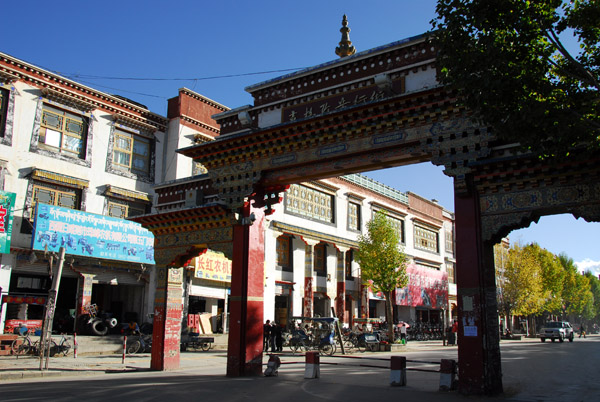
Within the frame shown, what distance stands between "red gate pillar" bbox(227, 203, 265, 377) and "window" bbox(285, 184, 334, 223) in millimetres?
15947

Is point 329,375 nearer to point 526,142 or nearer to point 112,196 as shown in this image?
point 526,142

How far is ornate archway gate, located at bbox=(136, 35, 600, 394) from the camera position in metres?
10.8

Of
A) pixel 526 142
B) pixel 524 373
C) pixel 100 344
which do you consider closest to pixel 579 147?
pixel 526 142

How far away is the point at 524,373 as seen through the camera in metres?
16.2

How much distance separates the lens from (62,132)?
25391mm

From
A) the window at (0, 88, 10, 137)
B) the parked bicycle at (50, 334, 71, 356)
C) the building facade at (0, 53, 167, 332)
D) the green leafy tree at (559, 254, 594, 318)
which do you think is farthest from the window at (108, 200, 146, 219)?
the green leafy tree at (559, 254, 594, 318)

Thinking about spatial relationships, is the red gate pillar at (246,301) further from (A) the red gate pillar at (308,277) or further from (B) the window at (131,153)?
(A) the red gate pillar at (308,277)

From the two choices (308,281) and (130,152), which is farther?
(308,281)

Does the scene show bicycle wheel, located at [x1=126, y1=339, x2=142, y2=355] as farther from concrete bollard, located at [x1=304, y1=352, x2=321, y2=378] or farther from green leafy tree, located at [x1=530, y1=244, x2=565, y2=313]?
green leafy tree, located at [x1=530, y1=244, x2=565, y2=313]

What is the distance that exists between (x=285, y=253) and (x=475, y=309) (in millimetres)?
21728

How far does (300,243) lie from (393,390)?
20.7 meters

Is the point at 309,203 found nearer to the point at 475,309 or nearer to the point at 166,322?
the point at 166,322

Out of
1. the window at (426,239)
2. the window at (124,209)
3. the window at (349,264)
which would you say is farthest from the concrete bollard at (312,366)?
the window at (426,239)

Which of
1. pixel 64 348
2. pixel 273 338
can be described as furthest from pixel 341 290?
pixel 64 348
